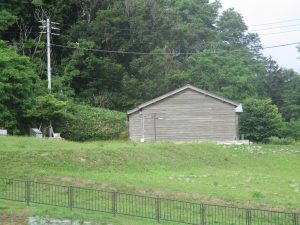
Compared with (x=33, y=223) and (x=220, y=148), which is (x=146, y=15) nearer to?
(x=220, y=148)

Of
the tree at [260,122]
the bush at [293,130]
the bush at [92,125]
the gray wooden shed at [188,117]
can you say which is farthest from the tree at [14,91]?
the bush at [293,130]

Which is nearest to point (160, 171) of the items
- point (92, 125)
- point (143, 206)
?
point (143, 206)

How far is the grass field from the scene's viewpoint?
18.9m

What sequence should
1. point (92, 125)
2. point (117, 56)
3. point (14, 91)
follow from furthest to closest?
point (117, 56) → point (92, 125) → point (14, 91)

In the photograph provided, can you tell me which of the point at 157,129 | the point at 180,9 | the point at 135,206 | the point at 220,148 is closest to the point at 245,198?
the point at 135,206

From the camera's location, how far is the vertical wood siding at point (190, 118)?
132ft

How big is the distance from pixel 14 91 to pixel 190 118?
13.7 meters

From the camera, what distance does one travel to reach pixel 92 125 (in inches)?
1695

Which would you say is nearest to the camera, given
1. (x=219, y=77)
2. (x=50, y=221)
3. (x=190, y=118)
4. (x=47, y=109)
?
(x=50, y=221)

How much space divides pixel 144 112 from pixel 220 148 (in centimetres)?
1003

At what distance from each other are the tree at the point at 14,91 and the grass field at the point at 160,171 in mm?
8836

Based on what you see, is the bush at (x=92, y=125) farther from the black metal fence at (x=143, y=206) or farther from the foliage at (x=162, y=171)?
the black metal fence at (x=143, y=206)

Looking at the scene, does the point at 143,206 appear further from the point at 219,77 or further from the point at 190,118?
the point at 219,77

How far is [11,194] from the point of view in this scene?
1777 centimetres
